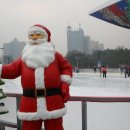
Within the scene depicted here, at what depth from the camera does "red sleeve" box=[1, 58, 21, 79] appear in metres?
3.50

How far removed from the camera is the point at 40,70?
3311 millimetres

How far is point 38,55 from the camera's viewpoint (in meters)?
3.36

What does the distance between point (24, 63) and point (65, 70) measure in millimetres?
391

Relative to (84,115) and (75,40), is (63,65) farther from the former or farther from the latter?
(75,40)

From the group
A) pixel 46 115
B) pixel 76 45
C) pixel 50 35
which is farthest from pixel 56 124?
pixel 76 45

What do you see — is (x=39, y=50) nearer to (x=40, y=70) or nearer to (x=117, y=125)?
(x=40, y=70)

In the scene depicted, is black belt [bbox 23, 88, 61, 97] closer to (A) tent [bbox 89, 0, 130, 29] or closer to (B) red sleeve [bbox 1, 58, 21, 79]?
(B) red sleeve [bbox 1, 58, 21, 79]

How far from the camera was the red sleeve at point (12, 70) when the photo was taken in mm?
3496

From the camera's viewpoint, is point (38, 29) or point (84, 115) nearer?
point (38, 29)

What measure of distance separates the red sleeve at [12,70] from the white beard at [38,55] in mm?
124

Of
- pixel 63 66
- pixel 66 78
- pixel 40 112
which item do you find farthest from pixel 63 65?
pixel 40 112

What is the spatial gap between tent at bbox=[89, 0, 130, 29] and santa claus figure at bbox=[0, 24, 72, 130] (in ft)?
107

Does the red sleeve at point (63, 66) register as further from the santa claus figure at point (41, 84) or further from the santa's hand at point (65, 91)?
the santa's hand at point (65, 91)

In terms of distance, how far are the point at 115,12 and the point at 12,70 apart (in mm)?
34101
